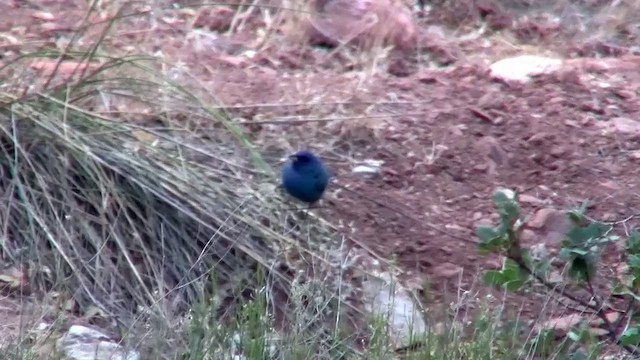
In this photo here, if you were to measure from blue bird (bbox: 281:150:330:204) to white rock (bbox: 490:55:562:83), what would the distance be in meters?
1.37

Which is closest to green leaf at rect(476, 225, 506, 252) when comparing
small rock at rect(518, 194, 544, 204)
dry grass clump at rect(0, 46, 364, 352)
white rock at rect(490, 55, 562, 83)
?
dry grass clump at rect(0, 46, 364, 352)

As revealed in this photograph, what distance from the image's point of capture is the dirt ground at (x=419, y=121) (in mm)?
4516

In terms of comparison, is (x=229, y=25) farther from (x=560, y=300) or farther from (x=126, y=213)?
(x=560, y=300)

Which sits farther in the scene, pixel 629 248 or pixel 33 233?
pixel 33 233

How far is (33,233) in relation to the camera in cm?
419

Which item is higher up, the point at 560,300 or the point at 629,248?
the point at 629,248

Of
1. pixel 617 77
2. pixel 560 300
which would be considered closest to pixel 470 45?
pixel 617 77

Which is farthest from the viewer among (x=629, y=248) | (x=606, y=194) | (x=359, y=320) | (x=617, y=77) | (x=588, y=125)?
(x=617, y=77)

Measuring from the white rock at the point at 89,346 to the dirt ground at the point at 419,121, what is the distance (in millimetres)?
945

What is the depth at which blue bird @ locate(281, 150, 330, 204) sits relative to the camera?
13.7ft

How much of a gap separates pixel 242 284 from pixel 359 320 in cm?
39

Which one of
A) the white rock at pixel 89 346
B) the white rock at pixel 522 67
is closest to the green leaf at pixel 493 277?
the white rock at pixel 89 346

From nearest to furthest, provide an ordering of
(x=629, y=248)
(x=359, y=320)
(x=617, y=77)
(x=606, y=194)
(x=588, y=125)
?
(x=629, y=248)
(x=359, y=320)
(x=606, y=194)
(x=588, y=125)
(x=617, y=77)

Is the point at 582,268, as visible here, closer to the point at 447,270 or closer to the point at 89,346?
the point at 447,270
